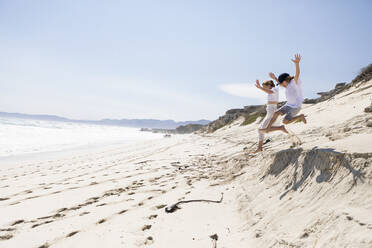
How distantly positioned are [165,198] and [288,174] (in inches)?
88.2

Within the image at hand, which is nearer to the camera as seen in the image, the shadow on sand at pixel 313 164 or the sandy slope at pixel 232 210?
the sandy slope at pixel 232 210

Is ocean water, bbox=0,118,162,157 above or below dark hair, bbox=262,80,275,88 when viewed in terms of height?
below

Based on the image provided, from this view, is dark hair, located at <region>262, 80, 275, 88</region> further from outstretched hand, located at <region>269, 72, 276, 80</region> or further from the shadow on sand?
the shadow on sand

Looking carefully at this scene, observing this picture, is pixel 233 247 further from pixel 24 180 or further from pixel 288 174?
pixel 24 180

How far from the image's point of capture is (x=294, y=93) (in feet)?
15.4

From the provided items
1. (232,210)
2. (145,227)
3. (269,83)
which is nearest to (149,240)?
(145,227)

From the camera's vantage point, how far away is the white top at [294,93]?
4.68 meters

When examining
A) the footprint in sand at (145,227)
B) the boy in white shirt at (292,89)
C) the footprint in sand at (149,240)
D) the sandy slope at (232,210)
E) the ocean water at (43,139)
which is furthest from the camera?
the ocean water at (43,139)

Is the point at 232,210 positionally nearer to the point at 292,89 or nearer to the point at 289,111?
the point at 289,111

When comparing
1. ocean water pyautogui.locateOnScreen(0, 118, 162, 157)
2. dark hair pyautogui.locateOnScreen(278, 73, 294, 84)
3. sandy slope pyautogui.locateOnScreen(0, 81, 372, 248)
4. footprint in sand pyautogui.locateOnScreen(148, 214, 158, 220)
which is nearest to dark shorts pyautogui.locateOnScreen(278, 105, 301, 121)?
dark hair pyautogui.locateOnScreen(278, 73, 294, 84)

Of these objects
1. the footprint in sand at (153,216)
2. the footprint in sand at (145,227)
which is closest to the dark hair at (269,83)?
→ the footprint in sand at (153,216)

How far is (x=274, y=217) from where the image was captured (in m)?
2.74

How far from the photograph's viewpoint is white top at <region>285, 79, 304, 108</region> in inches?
184

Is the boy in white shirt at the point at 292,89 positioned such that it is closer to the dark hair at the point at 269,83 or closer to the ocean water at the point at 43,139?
the dark hair at the point at 269,83
